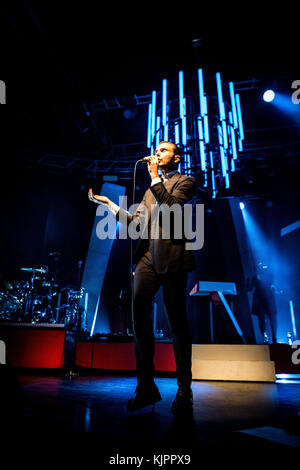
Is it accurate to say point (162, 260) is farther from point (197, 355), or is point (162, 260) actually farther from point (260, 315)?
point (260, 315)

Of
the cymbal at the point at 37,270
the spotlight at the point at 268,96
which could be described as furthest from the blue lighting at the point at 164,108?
the cymbal at the point at 37,270

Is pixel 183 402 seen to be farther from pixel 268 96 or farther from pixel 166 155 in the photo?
pixel 268 96

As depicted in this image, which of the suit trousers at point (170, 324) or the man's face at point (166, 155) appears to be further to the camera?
the man's face at point (166, 155)

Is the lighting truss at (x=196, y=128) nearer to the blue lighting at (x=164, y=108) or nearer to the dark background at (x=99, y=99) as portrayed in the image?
the blue lighting at (x=164, y=108)

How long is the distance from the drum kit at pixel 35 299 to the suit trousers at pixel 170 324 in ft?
14.1

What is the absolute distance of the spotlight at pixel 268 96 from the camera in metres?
6.42

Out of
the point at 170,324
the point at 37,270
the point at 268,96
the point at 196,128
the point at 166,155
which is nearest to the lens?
the point at 170,324

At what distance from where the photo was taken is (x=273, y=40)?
17.4 ft

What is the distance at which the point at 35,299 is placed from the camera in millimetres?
6699

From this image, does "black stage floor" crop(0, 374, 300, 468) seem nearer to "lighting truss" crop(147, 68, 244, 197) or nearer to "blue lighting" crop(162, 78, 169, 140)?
"lighting truss" crop(147, 68, 244, 197)

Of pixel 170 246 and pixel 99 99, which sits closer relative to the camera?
pixel 170 246

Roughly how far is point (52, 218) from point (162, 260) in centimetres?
874

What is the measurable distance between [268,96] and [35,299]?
7183 millimetres

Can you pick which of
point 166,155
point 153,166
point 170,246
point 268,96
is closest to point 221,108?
point 268,96
